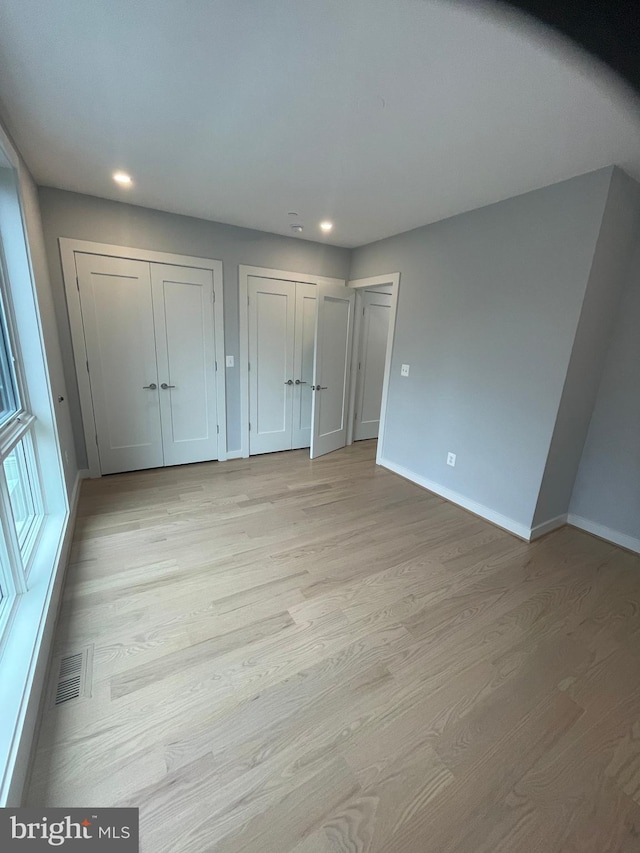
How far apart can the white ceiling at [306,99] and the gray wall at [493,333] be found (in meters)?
0.24

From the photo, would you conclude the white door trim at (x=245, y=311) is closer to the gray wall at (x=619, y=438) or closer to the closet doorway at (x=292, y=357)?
the closet doorway at (x=292, y=357)

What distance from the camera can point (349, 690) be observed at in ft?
4.44

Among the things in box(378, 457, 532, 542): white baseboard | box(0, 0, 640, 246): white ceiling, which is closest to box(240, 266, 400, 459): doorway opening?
box(378, 457, 532, 542): white baseboard

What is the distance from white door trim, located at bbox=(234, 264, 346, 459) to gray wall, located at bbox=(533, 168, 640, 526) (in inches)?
99.0

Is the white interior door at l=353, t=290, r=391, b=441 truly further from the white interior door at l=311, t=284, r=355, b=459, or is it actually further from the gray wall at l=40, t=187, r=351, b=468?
the gray wall at l=40, t=187, r=351, b=468

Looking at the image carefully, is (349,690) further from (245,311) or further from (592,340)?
(245,311)

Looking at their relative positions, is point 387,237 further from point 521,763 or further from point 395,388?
point 521,763

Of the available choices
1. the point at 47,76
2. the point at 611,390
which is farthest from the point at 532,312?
the point at 47,76

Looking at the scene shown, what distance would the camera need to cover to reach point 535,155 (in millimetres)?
1789

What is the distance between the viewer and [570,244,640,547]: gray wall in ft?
7.40

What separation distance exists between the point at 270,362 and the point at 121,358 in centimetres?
146

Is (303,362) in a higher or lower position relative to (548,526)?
higher

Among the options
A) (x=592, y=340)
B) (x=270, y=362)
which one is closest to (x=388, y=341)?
(x=270, y=362)

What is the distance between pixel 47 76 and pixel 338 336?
2.83m
